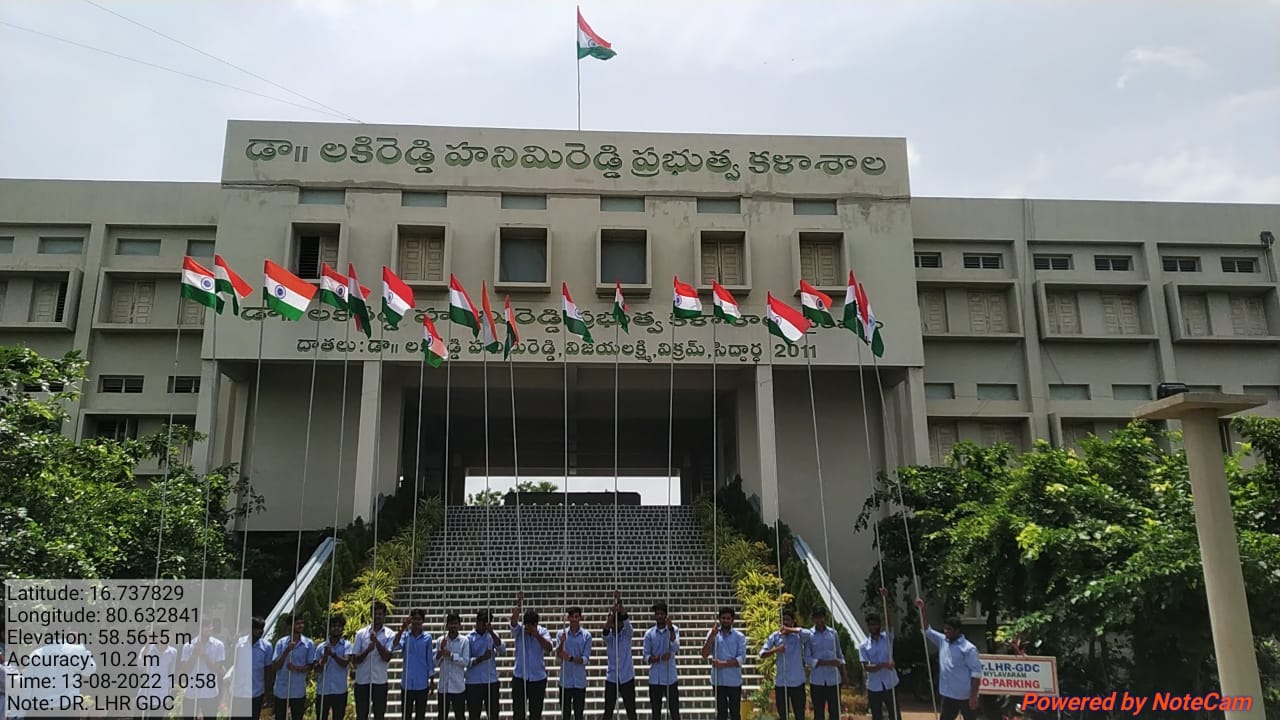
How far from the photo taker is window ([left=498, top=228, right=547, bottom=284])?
Answer: 18.1m

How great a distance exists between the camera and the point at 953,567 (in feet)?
37.2

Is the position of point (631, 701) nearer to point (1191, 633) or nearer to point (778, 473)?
point (1191, 633)

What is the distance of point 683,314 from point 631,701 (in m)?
6.55

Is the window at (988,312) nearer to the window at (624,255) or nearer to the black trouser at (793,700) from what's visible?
the window at (624,255)

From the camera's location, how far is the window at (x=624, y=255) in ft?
59.4

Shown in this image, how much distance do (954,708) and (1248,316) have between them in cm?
1696

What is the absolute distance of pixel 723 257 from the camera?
1839 cm

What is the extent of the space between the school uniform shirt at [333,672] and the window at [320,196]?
37.1 ft

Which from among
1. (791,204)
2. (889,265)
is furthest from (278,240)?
(889,265)

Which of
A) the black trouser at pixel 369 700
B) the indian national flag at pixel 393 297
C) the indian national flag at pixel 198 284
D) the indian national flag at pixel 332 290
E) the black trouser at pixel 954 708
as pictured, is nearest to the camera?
the black trouser at pixel 954 708

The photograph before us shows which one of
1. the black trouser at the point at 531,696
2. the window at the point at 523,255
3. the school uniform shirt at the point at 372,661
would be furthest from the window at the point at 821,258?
the school uniform shirt at the point at 372,661

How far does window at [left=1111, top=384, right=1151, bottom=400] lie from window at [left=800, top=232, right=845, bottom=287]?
707 centimetres

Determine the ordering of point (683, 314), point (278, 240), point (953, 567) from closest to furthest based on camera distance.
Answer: point (953, 567) < point (683, 314) < point (278, 240)

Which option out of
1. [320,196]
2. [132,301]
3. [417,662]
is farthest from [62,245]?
[417,662]
